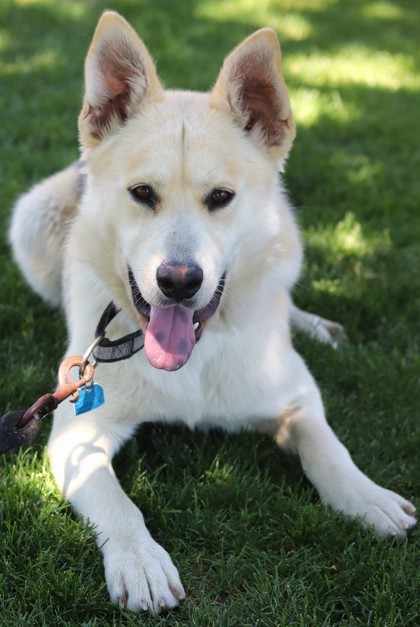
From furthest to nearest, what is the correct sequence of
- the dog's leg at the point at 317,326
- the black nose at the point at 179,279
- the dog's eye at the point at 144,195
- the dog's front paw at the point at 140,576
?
1. the dog's leg at the point at 317,326
2. the dog's eye at the point at 144,195
3. the black nose at the point at 179,279
4. the dog's front paw at the point at 140,576

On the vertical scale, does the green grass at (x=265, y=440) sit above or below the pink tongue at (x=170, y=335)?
below

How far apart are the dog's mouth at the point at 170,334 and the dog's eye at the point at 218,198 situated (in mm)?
289

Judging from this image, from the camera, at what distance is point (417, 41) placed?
952 cm

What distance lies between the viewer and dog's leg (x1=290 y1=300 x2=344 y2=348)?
388 centimetres

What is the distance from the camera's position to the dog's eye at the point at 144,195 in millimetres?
2639

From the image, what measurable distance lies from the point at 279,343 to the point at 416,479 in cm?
75

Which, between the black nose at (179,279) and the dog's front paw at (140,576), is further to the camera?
the black nose at (179,279)

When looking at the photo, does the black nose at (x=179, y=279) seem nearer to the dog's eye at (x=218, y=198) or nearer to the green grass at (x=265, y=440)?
the dog's eye at (x=218, y=198)

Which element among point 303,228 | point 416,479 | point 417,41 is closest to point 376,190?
point 303,228

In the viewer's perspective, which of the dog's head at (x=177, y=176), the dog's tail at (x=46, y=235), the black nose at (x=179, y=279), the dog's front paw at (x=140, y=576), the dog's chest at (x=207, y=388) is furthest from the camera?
the dog's tail at (x=46, y=235)

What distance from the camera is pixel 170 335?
103 inches

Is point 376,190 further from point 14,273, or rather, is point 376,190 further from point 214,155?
point 214,155

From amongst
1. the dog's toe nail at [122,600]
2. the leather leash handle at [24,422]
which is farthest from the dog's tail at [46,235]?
the dog's toe nail at [122,600]

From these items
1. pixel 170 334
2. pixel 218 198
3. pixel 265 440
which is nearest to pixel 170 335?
pixel 170 334
